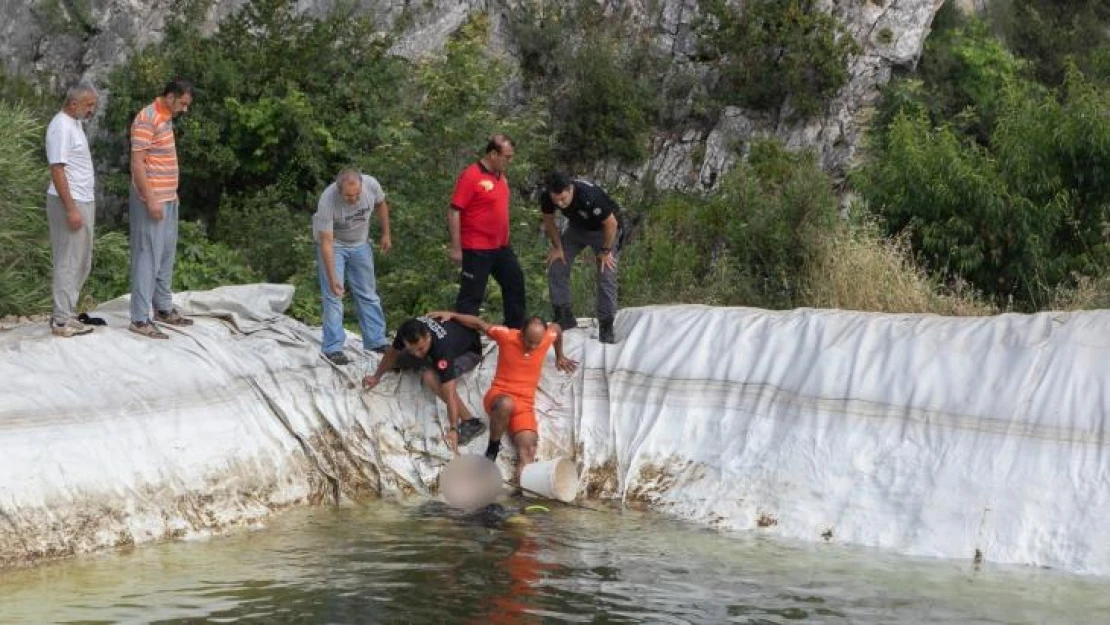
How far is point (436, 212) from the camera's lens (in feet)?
48.5

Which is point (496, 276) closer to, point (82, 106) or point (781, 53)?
point (82, 106)

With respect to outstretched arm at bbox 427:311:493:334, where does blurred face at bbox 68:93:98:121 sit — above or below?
above

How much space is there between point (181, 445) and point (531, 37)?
52.8 feet

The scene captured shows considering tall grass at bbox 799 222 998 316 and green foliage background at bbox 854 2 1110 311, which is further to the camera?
green foliage background at bbox 854 2 1110 311

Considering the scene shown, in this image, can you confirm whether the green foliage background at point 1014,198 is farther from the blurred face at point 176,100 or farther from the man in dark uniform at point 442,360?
the blurred face at point 176,100

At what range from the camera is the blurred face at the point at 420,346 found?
28.8 feet

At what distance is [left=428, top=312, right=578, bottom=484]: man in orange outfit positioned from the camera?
29.0 ft

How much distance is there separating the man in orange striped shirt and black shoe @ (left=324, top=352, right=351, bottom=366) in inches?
44.9

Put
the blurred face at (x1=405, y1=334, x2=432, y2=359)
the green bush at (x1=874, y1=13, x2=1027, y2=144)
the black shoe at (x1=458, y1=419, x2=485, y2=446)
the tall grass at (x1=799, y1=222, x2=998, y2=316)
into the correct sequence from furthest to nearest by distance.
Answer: the green bush at (x1=874, y1=13, x2=1027, y2=144), the tall grass at (x1=799, y1=222, x2=998, y2=316), the black shoe at (x1=458, y1=419, x2=485, y2=446), the blurred face at (x1=405, y1=334, x2=432, y2=359)

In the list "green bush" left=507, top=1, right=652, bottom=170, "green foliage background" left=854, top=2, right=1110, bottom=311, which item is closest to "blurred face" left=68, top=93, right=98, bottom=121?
"green foliage background" left=854, top=2, right=1110, bottom=311

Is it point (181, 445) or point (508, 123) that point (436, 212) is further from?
point (181, 445)

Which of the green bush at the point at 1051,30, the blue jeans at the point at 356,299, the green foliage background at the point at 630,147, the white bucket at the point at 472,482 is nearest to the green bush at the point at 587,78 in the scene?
the green foliage background at the point at 630,147

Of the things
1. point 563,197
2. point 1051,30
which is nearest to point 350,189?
point 563,197

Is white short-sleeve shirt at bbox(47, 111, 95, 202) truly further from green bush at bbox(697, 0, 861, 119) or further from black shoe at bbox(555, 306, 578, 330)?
green bush at bbox(697, 0, 861, 119)
